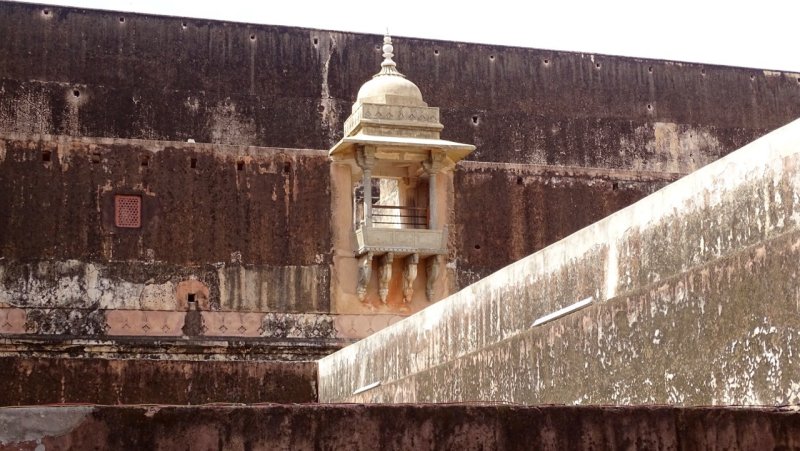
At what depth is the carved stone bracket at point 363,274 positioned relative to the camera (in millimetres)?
12430

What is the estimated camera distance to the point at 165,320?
12.0 m

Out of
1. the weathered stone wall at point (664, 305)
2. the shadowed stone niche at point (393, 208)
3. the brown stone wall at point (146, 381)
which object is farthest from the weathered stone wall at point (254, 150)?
the weathered stone wall at point (664, 305)

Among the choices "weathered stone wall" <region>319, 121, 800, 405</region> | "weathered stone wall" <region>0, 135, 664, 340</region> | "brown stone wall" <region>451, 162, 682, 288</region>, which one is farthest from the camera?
"brown stone wall" <region>451, 162, 682, 288</region>

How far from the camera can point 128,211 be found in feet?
40.0

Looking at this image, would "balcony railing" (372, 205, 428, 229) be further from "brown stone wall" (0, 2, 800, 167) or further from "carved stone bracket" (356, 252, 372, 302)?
"brown stone wall" (0, 2, 800, 167)

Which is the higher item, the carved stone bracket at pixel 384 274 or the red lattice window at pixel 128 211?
the red lattice window at pixel 128 211

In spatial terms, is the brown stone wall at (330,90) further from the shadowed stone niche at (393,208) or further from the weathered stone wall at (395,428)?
the weathered stone wall at (395,428)

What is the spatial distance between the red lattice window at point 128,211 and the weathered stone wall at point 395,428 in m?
9.32

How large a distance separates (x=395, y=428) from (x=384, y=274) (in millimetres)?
9466

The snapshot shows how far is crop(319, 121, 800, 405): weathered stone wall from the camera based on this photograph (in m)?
4.40

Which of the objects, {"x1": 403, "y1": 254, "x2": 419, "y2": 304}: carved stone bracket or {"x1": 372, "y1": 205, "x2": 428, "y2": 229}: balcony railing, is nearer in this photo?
{"x1": 403, "y1": 254, "x2": 419, "y2": 304}: carved stone bracket

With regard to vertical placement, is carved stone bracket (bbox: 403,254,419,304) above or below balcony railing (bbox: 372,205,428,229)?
below

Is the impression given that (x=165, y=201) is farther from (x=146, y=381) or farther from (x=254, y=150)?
(x=146, y=381)

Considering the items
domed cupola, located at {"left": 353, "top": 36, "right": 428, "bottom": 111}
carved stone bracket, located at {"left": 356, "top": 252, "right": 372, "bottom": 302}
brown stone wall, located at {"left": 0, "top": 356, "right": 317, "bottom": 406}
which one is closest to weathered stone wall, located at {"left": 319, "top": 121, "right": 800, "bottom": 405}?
brown stone wall, located at {"left": 0, "top": 356, "right": 317, "bottom": 406}
